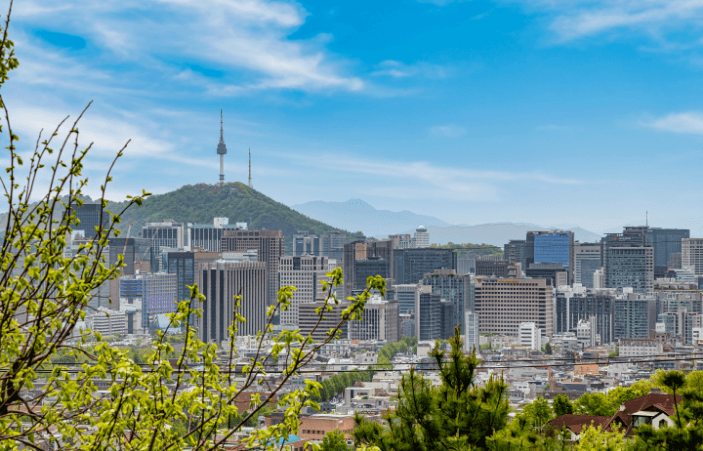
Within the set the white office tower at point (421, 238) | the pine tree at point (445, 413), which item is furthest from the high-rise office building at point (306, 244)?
the pine tree at point (445, 413)

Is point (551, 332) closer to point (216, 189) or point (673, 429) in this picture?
point (216, 189)

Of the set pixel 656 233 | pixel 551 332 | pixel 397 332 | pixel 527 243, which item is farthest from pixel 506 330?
pixel 656 233

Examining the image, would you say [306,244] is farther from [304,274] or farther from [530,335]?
[530,335]

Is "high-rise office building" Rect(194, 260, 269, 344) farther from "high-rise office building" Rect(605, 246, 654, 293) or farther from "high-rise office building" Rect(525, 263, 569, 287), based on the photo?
"high-rise office building" Rect(605, 246, 654, 293)

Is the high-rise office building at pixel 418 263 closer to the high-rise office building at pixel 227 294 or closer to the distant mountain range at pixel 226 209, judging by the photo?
the high-rise office building at pixel 227 294

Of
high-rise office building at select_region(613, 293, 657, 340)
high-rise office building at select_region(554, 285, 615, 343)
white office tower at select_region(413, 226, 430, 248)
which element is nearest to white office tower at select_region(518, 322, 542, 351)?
high-rise office building at select_region(554, 285, 615, 343)

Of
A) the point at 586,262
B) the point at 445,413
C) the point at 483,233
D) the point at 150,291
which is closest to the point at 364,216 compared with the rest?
the point at 483,233
